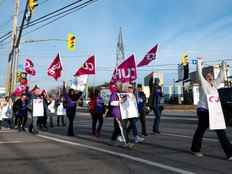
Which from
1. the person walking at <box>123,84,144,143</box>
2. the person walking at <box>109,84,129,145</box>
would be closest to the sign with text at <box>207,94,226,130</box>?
the person walking at <box>123,84,144,143</box>

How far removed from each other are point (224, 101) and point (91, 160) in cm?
1164

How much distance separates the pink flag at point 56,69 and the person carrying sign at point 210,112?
1118 cm

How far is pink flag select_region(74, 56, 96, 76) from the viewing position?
15.7 metres

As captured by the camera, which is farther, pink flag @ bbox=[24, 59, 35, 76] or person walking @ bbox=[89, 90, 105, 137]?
pink flag @ bbox=[24, 59, 35, 76]

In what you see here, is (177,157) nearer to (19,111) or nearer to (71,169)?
(71,169)

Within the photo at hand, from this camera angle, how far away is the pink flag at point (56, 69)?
64.8 ft

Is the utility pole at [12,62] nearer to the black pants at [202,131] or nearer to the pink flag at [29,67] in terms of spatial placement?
the pink flag at [29,67]

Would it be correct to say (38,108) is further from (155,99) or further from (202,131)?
(202,131)

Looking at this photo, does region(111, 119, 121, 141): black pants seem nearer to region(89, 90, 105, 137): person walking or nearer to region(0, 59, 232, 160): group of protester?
region(0, 59, 232, 160): group of protester

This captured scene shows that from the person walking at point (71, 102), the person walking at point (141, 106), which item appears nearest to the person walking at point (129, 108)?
the person walking at point (141, 106)

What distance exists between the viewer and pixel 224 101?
64.0 feet

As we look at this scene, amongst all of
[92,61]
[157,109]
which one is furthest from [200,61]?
[92,61]

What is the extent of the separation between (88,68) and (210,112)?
290 inches

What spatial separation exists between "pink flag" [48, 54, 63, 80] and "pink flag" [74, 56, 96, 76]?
4.08m
